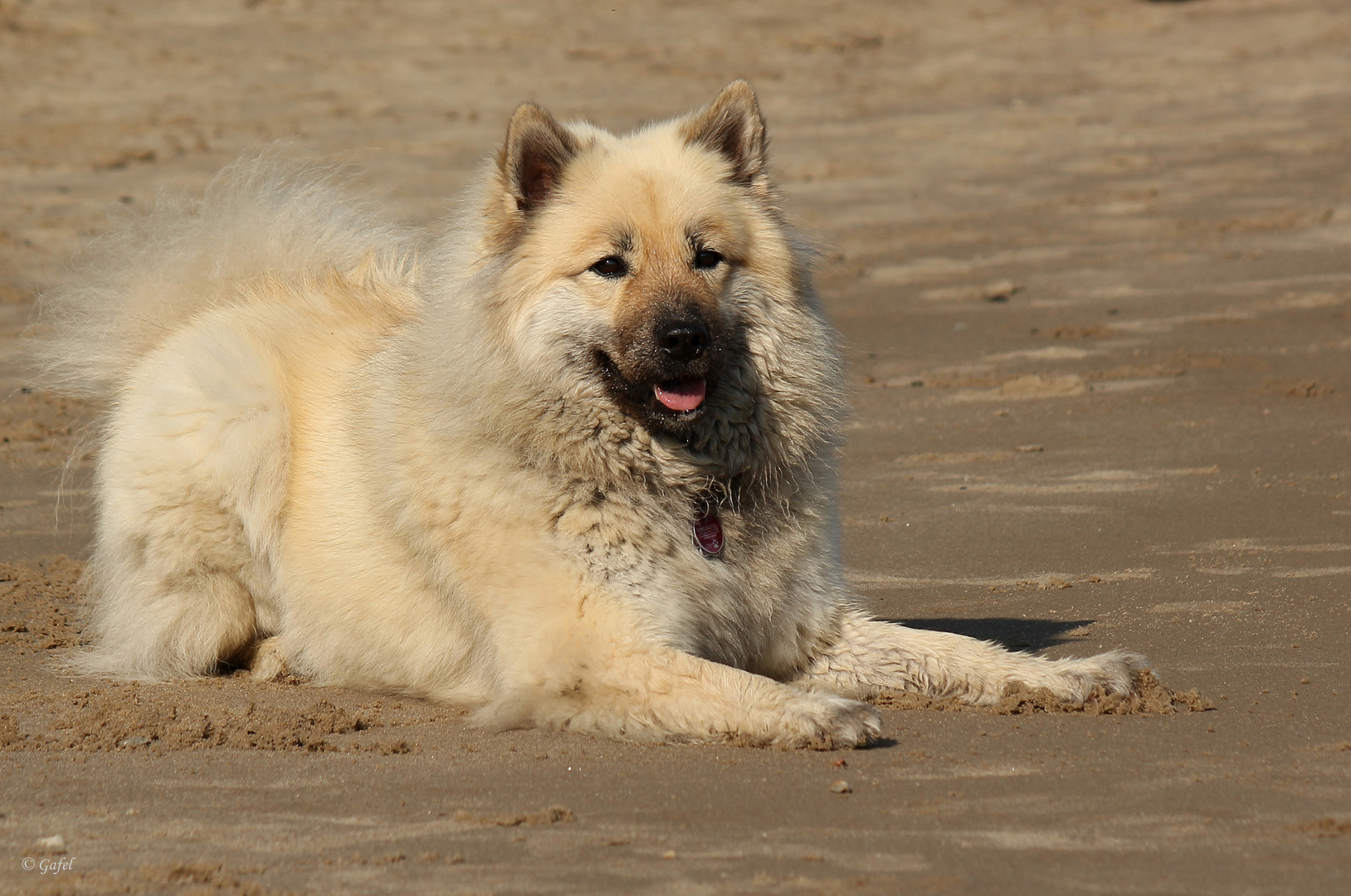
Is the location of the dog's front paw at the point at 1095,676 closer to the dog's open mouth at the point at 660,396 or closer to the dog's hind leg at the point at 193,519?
the dog's open mouth at the point at 660,396

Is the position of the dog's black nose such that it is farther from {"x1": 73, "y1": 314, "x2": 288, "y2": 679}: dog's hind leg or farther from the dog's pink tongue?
{"x1": 73, "y1": 314, "x2": 288, "y2": 679}: dog's hind leg

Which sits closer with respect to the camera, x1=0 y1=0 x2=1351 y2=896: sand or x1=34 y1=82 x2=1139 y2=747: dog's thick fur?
x1=0 y1=0 x2=1351 y2=896: sand

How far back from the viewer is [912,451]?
25.6 feet

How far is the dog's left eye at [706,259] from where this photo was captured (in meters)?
4.54

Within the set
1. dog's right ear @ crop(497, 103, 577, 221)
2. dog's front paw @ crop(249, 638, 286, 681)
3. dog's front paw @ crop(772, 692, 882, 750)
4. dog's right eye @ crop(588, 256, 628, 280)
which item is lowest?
dog's front paw @ crop(249, 638, 286, 681)

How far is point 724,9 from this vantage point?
774 inches

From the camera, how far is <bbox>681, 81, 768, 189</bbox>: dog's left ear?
4773 mm

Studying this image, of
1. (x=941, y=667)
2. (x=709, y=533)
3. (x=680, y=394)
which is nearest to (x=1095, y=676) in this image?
(x=941, y=667)

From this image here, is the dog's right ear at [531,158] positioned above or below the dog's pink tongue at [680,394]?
above

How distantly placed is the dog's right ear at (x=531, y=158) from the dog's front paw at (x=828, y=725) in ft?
5.62

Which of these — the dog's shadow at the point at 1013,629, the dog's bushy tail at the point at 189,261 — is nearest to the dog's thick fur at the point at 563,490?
the dog's shadow at the point at 1013,629

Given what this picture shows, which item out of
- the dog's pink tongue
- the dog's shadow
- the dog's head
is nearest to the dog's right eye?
the dog's head

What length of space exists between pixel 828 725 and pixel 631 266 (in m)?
1.46

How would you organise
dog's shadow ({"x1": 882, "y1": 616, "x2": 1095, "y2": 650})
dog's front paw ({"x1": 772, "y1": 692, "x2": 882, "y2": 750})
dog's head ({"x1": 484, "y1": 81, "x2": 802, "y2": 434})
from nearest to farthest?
1. dog's front paw ({"x1": 772, "y1": 692, "x2": 882, "y2": 750})
2. dog's head ({"x1": 484, "y1": 81, "x2": 802, "y2": 434})
3. dog's shadow ({"x1": 882, "y1": 616, "x2": 1095, "y2": 650})
